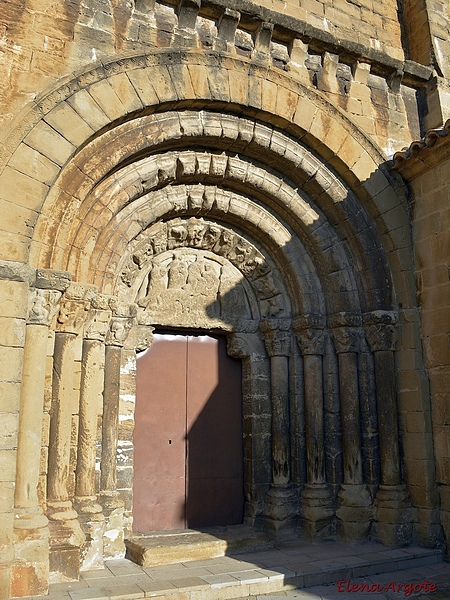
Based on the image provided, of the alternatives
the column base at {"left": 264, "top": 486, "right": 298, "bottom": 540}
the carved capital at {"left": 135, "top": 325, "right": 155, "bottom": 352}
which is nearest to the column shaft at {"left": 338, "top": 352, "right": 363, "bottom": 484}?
the column base at {"left": 264, "top": 486, "right": 298, "bottom": 540}

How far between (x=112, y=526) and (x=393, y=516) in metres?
2.86

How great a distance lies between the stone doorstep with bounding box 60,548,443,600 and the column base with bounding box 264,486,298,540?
83 centimetres

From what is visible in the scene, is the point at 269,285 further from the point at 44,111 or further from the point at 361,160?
the point at 44,111

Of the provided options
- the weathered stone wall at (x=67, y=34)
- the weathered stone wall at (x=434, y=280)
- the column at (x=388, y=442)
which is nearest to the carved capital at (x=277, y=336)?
the column at (x=388, y=442)

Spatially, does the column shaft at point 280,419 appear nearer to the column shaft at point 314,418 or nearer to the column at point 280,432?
the column at point 280,432

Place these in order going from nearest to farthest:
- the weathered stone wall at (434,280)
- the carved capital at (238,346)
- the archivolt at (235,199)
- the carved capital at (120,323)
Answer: the archivolt at (235,199), the carved capital at (120,323), the weathered stone wall at (434,280), the carved capital at (238,346)

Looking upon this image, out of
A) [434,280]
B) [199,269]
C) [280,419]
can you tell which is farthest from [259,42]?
[280,419]

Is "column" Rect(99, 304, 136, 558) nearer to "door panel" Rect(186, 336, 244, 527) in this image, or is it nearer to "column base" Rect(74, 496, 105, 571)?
"column base" Rect(74, 496, 105, 571)

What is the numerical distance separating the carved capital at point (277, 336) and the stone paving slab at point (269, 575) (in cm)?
210

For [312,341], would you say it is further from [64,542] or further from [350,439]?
[64,542]

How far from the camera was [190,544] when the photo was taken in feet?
17.4

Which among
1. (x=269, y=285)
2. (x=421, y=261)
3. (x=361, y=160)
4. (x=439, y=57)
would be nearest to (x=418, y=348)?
(x=421, y=261)

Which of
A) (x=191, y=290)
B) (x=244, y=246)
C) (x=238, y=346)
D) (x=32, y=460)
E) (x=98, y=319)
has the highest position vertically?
(x=244, y=246)

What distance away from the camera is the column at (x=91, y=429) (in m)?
4.82
